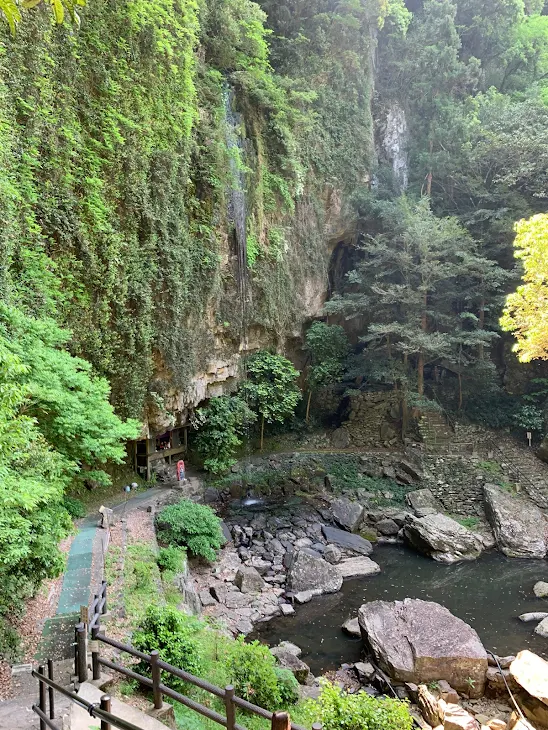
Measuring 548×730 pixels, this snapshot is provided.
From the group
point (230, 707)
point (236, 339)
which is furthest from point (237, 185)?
point (230, 707)

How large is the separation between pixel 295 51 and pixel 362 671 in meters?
22.7

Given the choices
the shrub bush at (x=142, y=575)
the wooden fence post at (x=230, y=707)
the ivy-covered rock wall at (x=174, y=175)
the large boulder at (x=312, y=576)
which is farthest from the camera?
the large boulder at (x=312, y=576)

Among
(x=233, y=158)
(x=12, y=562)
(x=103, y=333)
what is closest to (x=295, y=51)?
(x=233, y=158)

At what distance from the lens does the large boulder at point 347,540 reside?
1575cm

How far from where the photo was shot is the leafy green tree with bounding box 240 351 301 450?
62.5ft

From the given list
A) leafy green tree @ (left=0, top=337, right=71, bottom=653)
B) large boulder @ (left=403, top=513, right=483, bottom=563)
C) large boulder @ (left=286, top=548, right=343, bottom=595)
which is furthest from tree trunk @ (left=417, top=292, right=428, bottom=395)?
leafy green tree @ (left=0, top=337, right=71, bottom=653)

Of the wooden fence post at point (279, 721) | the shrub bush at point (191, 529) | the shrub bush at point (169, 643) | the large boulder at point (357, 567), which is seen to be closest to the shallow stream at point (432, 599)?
the large boulder at point (357, 567)

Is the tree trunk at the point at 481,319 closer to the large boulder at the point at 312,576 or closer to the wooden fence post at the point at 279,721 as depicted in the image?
the large boulder at the point at 312,576

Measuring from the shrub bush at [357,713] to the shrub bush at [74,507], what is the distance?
839 cm

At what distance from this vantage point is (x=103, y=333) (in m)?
12.4

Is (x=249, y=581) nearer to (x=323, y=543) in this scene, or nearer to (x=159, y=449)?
(x=323, y=543)

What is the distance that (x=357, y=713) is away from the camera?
232 inches

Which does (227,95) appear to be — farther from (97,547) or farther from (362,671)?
(362,671)

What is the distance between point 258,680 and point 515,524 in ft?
41.7
